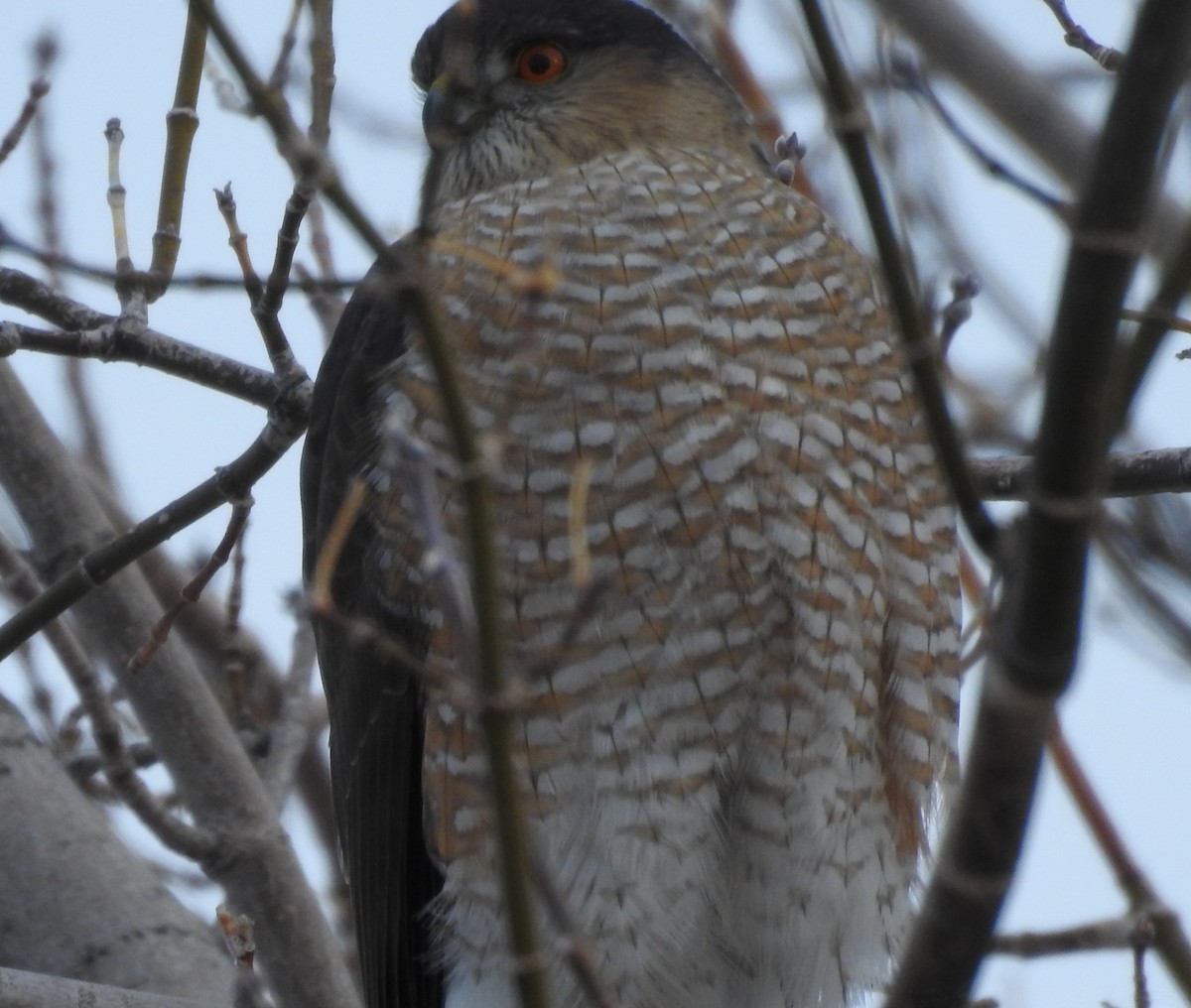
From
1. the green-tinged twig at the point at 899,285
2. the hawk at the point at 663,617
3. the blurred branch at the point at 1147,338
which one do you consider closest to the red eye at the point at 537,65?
the hawk at the point at 663,617

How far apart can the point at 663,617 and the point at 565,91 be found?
1803mm

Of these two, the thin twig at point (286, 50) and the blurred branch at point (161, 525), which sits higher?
the thin twig at point (286, 50)

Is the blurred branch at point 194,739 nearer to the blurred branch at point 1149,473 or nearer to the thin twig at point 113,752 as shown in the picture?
the thin twig at point 113,752

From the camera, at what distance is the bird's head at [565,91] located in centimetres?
467

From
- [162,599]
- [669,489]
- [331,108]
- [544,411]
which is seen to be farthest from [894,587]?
[162,599]

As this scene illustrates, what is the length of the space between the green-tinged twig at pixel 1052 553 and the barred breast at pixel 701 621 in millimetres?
1607

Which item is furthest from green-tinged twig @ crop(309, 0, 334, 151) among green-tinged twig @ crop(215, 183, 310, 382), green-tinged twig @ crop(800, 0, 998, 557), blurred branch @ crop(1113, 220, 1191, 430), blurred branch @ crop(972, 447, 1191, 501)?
blurred branch @ crop(1113, 220, 1191, 430)

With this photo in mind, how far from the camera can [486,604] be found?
1.88 metres

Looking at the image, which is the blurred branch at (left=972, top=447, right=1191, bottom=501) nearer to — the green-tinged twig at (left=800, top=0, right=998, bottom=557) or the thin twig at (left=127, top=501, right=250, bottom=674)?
the green-tinged twig at (left=800, top=0, right=998, bottom=557)

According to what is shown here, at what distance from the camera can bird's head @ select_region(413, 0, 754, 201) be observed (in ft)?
15.3

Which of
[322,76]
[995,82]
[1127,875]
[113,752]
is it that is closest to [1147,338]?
[1127,875]

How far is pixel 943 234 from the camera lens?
4500mm

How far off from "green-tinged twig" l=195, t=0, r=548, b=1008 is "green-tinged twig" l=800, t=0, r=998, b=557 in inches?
20.4

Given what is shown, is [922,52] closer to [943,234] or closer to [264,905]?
[943,234]
